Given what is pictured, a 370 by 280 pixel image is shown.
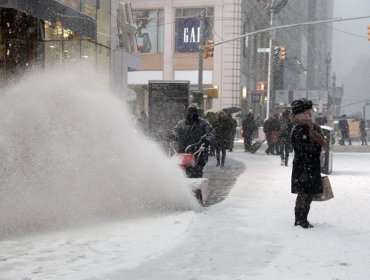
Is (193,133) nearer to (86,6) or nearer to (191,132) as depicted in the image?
(191,132)

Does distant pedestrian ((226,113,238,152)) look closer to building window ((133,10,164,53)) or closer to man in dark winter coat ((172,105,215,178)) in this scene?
man in dark winter coat ((172,105,215,178))

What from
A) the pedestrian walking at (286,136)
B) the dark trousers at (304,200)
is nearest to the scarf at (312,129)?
the dark trousers at (304,200)

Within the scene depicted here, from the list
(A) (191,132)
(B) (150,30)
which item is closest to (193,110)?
(A) (191,132)

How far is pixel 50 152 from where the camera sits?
288 inches

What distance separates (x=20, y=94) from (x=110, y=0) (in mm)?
14285

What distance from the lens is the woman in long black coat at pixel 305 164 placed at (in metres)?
7.09

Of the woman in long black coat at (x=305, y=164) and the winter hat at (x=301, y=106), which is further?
the winter hat at (x=301, y=106)

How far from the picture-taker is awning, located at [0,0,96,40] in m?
11.7

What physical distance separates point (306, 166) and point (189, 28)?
29065 mm

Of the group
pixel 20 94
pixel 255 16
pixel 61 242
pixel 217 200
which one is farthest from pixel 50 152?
pixel 255 16

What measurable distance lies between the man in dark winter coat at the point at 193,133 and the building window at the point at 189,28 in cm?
2589

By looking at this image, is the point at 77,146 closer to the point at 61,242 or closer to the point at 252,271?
the point at 61,242

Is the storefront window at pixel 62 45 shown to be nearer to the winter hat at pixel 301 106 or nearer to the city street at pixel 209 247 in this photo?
the city street at pixel 209 247

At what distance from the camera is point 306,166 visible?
7145mm
